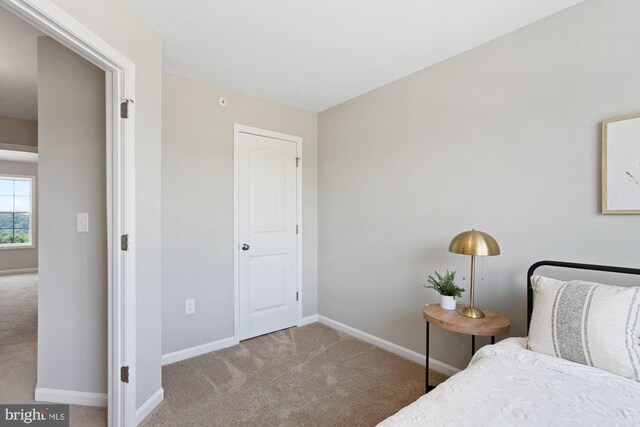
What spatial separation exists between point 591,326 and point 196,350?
8.96 ft

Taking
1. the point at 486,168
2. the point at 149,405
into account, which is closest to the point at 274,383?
the point at 149,405

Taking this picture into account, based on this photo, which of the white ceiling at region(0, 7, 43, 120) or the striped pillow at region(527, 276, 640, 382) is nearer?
the striped pillow at region(527, 276, 640, 382)

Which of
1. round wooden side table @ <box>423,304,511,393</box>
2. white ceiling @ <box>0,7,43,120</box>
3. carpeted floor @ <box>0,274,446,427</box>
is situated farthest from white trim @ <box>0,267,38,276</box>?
round wooden side table @ <box>423,304,511,393</box>

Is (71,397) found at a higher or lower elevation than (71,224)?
lower

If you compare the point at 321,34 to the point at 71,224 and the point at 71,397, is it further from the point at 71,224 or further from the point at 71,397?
the point at 71,397

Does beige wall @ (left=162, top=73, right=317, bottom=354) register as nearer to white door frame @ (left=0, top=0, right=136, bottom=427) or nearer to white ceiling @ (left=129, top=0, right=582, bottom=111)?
white ceiling @ (left=129, top=0, right=582, bottom=111)

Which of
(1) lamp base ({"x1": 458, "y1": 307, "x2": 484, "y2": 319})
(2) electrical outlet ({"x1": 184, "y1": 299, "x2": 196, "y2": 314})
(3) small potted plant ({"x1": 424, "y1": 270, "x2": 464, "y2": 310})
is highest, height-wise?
(3) small potted plant ({"x1": 424, "y1": 270, "x2": 464, "y2": 310})

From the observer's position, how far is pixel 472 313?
6.13 feet

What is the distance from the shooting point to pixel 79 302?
1.95m

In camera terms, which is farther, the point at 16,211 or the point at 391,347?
the point at 16,211

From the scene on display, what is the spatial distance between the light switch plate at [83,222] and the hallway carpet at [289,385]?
1.23 metres

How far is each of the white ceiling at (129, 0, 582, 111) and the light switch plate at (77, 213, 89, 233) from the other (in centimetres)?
129

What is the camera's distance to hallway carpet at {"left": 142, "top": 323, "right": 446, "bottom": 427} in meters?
1.86

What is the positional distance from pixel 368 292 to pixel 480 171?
150 centimetres
